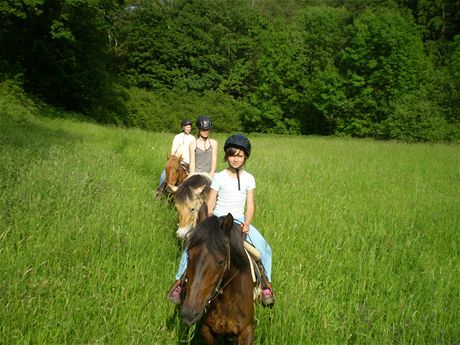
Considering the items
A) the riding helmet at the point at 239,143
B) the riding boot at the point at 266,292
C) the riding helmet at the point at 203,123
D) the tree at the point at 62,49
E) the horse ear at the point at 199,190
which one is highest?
the tree at the point at 62,49

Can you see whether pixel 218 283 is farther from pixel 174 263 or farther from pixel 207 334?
pixel 174 263

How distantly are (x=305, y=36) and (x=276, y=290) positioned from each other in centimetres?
4725

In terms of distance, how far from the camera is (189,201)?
16.0 ft

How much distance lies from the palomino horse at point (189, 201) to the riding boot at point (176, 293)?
4.67 feet

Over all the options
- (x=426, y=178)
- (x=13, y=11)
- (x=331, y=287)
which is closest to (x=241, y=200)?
(x=331, y=287)

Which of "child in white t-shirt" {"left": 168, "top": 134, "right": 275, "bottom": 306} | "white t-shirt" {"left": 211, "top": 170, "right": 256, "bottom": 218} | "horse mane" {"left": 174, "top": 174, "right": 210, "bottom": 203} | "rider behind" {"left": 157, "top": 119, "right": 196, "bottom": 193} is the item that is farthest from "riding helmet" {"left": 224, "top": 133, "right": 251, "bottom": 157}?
"rider behind" {"left": 157, "top": 119, "right": 196, "bottom": 193}

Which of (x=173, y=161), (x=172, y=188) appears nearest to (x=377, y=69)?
(x=173, y=161)

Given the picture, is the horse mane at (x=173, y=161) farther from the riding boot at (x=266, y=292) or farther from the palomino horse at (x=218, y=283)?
the palomino horse at (x=218, y=283)

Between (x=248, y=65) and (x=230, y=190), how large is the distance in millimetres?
49976

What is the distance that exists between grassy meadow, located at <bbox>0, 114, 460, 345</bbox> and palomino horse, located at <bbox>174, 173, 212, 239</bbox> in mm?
535

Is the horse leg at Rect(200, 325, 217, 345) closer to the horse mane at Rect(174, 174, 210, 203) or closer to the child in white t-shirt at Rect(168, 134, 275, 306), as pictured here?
the child in white t-shirt at Rect(168, 134, 275, 306)

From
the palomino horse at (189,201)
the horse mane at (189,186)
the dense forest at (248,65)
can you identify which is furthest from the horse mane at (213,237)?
the dense forest at (248,65)

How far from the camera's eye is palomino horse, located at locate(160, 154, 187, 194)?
6930 millimetres

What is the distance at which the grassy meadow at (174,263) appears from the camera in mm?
3301
